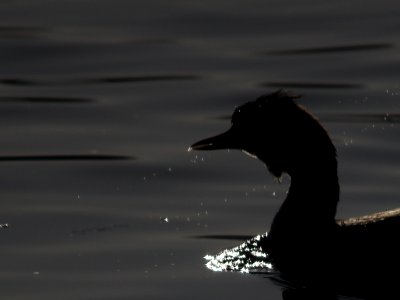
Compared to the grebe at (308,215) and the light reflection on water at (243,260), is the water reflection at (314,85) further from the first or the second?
the light reflection on water at (243,260)

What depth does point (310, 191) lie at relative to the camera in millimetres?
13633

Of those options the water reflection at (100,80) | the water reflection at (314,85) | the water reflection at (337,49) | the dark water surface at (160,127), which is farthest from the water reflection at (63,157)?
the water reflection at (337,49)

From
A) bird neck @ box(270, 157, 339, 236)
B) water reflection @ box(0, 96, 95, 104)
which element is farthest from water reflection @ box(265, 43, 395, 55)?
bird neck @ box(270, 157, 339, 236)

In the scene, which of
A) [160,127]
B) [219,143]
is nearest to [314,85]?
[160,127]

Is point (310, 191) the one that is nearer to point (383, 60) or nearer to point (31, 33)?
point (383, 60)

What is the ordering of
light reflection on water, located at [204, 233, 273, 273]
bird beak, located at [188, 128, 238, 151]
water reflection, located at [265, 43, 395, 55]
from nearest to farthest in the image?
light reflection on water, located at [204, 233, 273, 273] < bird beak, located at [188, 128, 238, 151] < water reflection, located at [265, 43, 395, 55]

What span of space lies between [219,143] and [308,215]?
0.91m

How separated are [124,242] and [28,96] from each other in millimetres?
4633

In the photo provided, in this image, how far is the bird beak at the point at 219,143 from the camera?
14.0 meters

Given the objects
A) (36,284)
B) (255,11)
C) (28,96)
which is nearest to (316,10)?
(255,11)

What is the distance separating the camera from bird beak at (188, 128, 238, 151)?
46.0ft

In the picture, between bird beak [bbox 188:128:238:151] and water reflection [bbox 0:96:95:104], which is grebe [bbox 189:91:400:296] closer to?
bird beak [bbox 188:128:238:151]

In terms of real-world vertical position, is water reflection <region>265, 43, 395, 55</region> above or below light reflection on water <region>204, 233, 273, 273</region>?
above

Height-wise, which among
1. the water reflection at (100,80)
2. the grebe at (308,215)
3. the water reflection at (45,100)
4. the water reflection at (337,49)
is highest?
the water reflection at (337,49)
